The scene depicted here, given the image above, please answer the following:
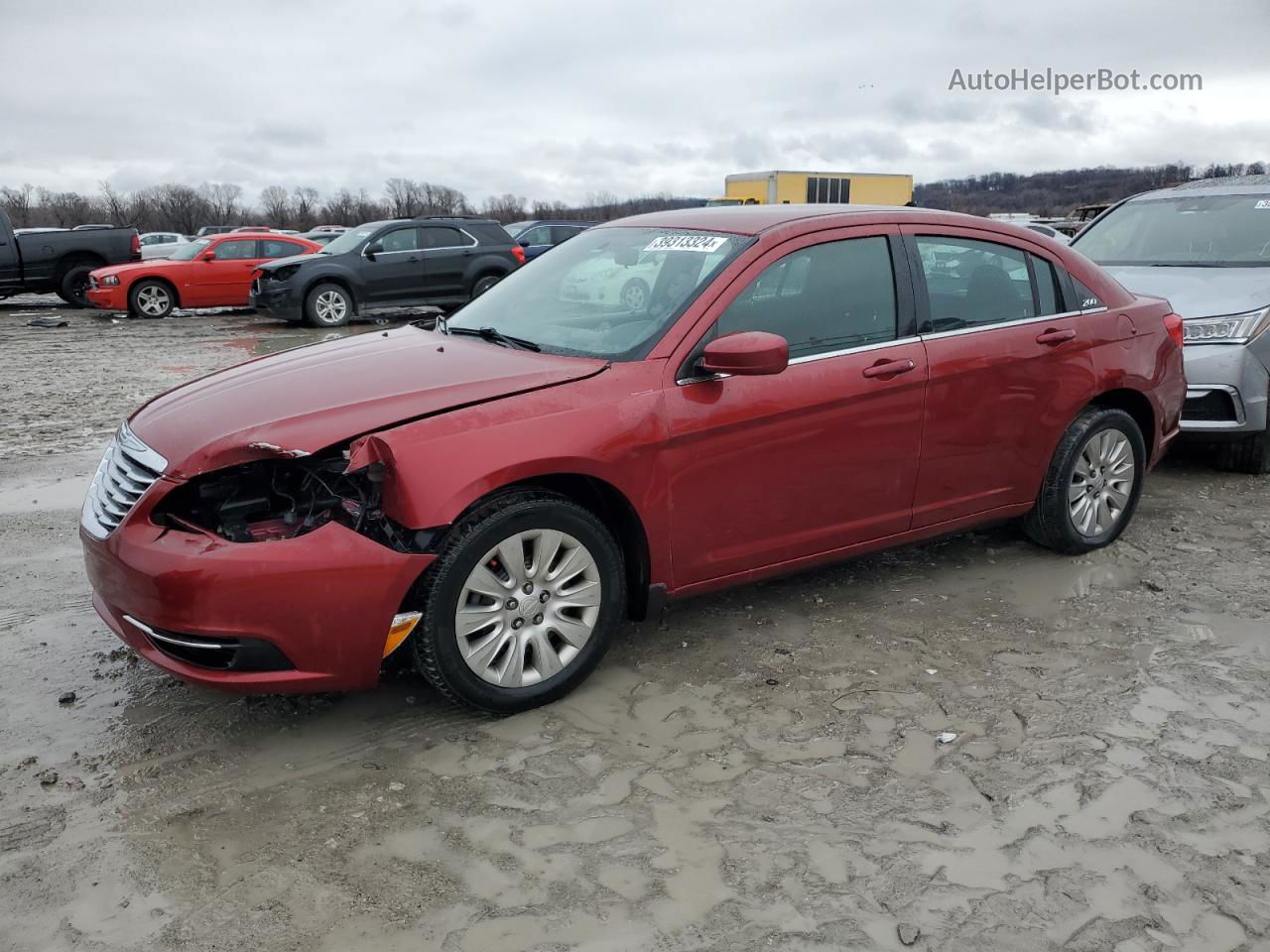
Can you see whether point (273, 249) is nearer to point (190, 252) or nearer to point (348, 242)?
point (190, 252)

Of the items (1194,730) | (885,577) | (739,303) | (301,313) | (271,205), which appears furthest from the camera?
(271,205)

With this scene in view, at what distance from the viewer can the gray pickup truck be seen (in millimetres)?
18594

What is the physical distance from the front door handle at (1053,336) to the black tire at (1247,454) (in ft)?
8.31

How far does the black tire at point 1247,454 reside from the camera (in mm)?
6562

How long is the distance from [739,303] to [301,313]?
12.6m

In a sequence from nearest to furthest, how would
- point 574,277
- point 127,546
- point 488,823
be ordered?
point 488,823, point 127,546, point 574,277

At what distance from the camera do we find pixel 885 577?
495 centimetres

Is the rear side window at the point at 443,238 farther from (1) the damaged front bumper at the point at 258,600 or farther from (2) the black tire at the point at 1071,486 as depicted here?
(1) the damaged front bumper at the point at 258,600

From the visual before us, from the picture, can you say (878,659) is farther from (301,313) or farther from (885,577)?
(301,313)

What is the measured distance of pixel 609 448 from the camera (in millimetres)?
3592

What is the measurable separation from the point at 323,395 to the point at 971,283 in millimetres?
2796

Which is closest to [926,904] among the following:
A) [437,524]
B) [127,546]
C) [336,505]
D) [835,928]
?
[835,928]

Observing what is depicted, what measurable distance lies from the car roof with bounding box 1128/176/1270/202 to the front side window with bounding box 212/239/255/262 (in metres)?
14.6

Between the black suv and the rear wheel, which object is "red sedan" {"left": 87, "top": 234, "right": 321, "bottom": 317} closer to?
the rear wheel
